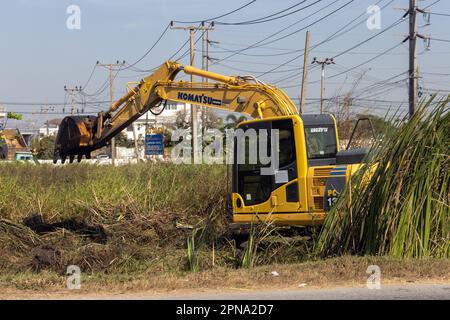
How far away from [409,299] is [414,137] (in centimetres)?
392

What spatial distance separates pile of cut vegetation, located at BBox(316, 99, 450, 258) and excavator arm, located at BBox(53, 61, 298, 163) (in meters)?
3.29

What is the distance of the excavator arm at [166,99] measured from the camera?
14.2m

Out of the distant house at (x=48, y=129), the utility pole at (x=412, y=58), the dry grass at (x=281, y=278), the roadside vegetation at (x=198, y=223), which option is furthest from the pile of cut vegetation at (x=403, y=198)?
the distant house at (x=48, y=129)

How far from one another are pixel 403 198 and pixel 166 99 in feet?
23.7

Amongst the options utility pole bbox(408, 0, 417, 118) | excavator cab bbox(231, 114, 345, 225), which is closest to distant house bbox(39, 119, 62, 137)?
utility pole bbox(408, 0, 417, 118)

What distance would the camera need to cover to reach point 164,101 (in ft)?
53.1

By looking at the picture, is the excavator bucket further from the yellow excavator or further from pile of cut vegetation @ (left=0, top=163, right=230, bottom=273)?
the yellow excavator

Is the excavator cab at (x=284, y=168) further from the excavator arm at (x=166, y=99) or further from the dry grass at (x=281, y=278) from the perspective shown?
the dry grass at (x=281, y=278)

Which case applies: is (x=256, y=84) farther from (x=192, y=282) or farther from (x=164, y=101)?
(x=192, y=282)

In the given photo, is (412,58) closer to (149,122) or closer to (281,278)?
(281,278)

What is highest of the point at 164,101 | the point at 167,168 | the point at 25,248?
the point at 164,101

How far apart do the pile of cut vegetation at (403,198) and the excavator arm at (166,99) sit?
3291 mm

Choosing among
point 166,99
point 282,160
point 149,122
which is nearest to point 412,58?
point 166,99
